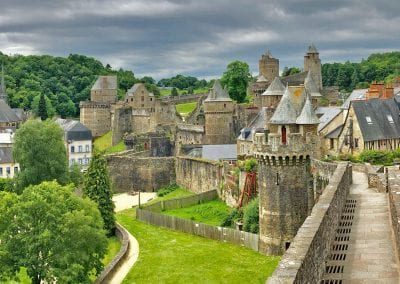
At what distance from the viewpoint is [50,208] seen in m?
30.7

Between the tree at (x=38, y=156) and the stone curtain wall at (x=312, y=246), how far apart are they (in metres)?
34.7

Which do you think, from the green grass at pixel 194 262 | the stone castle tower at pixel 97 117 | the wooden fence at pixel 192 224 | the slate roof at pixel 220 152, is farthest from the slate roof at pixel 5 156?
the green grass at pixel 194 262

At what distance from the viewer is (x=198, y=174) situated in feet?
188

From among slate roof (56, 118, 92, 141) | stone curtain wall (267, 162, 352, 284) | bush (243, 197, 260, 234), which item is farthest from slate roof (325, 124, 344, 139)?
slate roof (56, 118, 92, 141)

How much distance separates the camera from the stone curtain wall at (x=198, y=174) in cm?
5346

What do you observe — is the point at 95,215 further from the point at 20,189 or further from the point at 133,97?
the point at 133,97

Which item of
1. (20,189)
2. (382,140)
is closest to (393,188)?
(382,140)

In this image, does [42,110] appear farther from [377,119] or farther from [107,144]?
[377,119]

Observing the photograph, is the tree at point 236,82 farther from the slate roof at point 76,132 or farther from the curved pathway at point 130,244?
the curved pathway at point 130,244

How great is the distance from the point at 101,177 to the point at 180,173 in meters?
15.0

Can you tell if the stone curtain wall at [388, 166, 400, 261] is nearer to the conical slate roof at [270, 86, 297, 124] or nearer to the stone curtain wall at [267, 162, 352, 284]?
the stone curtain wall at [267, 162, 352, 284]

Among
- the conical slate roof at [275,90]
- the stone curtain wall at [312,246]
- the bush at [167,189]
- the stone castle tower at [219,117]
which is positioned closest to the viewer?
the stone curtain wall at [312,246]

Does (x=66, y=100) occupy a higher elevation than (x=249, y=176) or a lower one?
higher

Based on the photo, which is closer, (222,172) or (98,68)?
(222,172)
